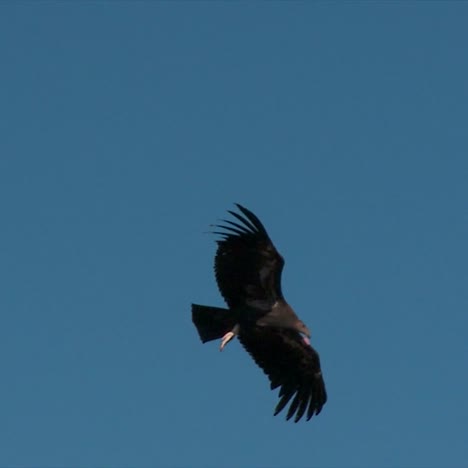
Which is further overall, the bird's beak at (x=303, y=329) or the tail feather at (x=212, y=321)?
the bird's beak at (x=303, y=329)

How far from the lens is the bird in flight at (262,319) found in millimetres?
21062

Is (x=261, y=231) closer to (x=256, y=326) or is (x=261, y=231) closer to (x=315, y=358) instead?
(x=256, y=326)

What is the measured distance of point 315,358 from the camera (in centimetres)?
2311

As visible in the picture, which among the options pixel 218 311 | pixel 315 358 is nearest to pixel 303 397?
pixel 315 358

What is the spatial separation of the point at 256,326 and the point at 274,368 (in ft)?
4.84

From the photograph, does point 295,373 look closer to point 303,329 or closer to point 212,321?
point 303,329

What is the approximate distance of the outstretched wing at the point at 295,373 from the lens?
75.3 ft

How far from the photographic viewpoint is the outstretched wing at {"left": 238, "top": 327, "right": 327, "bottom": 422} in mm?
22938

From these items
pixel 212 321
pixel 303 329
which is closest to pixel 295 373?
pixel 303 329

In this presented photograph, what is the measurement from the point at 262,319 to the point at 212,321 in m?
0.89

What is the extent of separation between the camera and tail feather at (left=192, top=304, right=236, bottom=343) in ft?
71.2

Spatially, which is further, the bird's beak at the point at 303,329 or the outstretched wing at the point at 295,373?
the outstretched wing at the point at 295,373

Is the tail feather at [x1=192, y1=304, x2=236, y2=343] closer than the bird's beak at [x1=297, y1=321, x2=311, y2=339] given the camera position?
Yes

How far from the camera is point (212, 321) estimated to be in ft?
71.4
